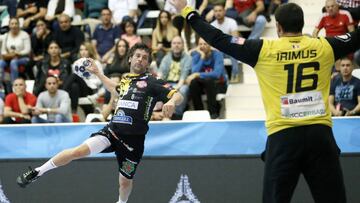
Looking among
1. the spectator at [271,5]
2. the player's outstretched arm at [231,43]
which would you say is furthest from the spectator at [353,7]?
the player's outstretched arm at [231,43]

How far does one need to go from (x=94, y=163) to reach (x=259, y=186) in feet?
7.24

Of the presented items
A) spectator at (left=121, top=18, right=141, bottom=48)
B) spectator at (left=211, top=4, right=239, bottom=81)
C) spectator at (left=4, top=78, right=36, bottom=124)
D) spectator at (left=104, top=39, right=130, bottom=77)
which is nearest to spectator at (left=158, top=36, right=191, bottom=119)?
spectator at (left=104, top=39, right=130, bottom=77)

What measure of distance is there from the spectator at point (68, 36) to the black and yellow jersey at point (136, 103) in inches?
249

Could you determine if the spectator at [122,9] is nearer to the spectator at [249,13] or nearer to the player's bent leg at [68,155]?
the spectator at [249,13]

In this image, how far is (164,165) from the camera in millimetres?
10039

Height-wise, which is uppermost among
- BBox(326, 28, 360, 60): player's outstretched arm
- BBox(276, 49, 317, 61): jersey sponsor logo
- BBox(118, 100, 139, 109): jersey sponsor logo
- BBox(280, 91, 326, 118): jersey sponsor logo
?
BBox(326, 28, 360, 60): player's outstretched arm

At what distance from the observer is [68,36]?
1513 centimetres

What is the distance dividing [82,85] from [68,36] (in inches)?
59.8

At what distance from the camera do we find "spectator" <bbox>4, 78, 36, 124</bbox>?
12.8 m

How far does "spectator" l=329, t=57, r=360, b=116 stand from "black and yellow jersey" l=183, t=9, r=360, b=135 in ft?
19.0

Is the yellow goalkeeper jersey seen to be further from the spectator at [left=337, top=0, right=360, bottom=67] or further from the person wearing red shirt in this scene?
the spectator at [left=337, top=0, right=360, bottom=67]

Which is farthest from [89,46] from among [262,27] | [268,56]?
[268,56]

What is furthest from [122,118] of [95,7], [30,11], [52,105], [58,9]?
[30,11]

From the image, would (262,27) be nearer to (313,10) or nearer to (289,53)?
(313,10)
